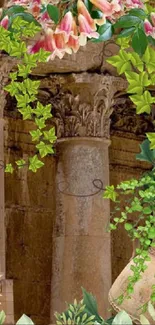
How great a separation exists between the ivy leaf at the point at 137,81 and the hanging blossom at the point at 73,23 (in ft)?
0.55

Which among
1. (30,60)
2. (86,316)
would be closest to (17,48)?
(30,60)

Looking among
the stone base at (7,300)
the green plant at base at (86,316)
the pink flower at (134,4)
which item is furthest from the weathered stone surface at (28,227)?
the pink flower at (134,4)

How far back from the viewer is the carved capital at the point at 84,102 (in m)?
15.3

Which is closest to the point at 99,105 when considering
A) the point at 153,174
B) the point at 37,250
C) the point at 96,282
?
→ the point at 96,282

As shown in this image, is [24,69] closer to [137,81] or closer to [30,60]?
[30,60]

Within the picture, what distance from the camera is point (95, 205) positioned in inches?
602

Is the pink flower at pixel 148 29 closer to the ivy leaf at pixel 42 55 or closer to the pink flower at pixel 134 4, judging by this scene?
the pink flower at pixel 134 4

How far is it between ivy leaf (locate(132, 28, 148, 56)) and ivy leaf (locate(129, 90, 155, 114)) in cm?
13

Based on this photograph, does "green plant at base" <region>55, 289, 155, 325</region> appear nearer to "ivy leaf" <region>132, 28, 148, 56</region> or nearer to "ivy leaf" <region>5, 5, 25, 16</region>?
"ivy leaf" <region>132, 28, 148, 56</region>

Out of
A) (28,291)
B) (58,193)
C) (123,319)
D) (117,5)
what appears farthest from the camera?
(28,291)

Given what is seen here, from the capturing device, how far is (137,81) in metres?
3.76

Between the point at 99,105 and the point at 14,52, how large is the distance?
11599 mm

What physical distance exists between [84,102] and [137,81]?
11.7 metres

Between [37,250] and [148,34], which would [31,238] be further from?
[148,34]
